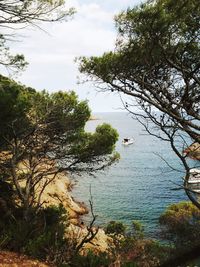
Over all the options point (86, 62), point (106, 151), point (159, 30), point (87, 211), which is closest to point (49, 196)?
point (87, 211)

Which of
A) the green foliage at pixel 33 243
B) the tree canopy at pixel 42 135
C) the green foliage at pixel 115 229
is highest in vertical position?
the tree canopy at pixel 42 135

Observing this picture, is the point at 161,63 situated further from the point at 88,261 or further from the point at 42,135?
the point at 42,135

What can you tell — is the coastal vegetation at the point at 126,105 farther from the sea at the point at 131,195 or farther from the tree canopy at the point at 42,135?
the sea at the point at 131,195

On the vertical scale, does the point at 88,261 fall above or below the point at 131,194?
below

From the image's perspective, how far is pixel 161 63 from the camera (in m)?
8.48

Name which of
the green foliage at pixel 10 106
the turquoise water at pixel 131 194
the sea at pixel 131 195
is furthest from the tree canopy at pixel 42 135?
the sea at pixel 131 195

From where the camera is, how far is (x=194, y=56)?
812 cm

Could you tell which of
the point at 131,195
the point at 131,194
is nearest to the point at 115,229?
the point at 131,195

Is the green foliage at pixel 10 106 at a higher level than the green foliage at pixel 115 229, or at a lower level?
higher

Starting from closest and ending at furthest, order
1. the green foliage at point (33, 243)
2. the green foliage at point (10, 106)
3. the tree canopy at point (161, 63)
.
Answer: the tree canopy at point (161, 63) → the green foliage at point (33, 243) → the green foliage at point (10, 106)

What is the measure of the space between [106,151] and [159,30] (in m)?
9.69

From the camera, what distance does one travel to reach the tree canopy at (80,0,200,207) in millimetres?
7207

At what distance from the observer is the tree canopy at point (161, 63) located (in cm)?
721

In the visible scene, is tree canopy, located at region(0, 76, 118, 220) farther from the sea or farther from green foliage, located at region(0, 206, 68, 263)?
the sea
